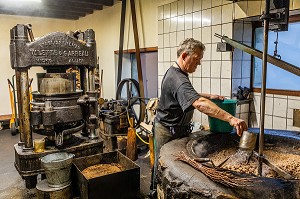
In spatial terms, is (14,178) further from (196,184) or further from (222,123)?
(196,184)

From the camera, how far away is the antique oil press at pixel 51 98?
106 inches

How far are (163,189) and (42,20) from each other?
266 inches

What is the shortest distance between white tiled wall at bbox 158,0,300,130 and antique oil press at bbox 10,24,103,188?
1373 mm

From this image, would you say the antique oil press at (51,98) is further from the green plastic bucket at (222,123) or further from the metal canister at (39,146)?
the green plastic bucket at (222,123)

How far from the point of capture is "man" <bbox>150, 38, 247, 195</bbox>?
1.63 meters

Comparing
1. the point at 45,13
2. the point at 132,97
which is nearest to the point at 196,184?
the point at 132,97

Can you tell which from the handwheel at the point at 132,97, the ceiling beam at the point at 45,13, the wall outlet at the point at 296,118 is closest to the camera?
the wall outlet at the point at 296,118

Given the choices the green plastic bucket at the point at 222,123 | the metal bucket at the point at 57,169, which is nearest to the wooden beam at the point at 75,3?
the metal bucket at the point at 57,169

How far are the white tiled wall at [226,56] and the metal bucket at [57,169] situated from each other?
1.82 meters

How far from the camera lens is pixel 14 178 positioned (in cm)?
331

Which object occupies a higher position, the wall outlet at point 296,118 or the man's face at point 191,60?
the man's face at point 191,60

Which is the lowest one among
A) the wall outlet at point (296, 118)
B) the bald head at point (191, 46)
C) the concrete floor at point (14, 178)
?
the concrete floor at point (14, 178)

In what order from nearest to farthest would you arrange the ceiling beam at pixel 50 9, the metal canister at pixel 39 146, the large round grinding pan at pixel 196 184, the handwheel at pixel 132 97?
the large round grinding pan at pixel 196 184 < the metal canister at pixel 39 146 < the handwheel at pixel 132 97 < the ceiling beam at pixel 50 9

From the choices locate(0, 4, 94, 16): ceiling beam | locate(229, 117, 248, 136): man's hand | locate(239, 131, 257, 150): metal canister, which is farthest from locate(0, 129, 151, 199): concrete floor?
locate(0, 4, 94, 16): ceiling beam
